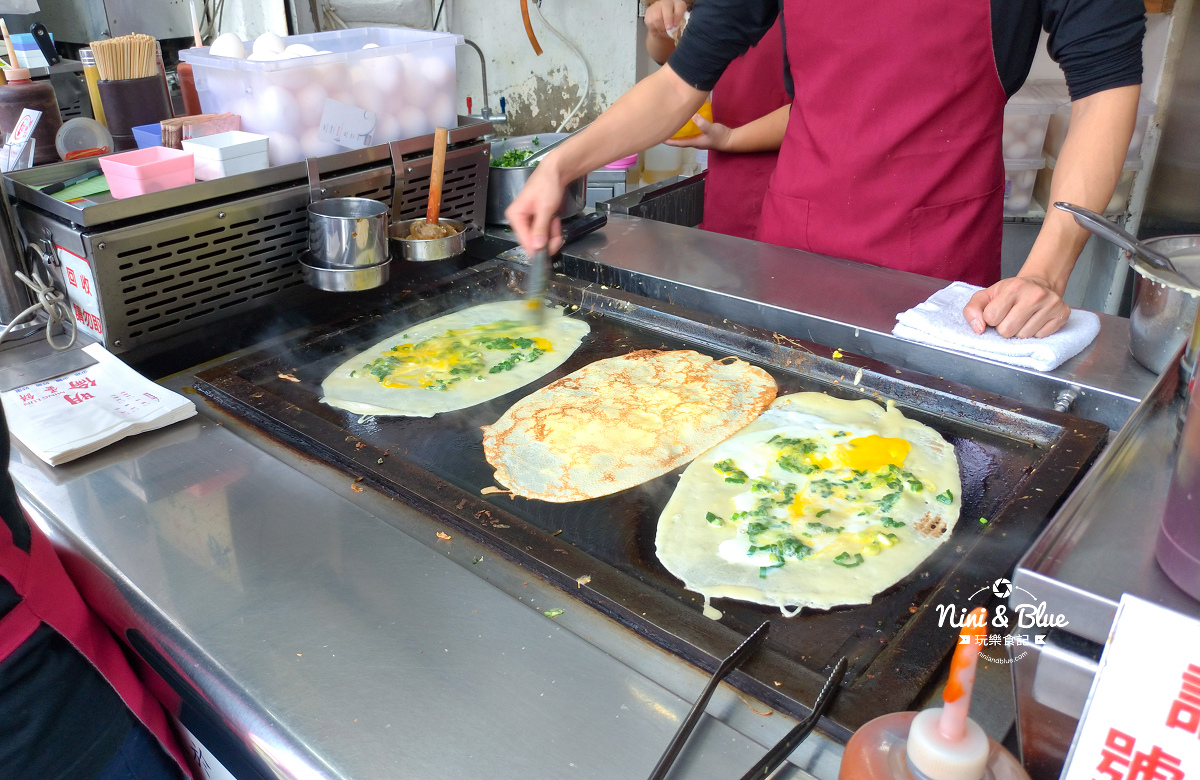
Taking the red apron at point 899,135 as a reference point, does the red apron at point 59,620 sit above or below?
below

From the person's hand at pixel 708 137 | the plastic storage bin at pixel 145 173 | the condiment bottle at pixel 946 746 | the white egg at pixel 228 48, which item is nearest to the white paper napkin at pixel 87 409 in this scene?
the plastic storage bin at pixel 145 173

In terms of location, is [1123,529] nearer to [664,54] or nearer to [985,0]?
[985,0]

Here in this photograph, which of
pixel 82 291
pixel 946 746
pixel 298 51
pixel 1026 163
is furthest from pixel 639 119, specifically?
pixel 1026 163

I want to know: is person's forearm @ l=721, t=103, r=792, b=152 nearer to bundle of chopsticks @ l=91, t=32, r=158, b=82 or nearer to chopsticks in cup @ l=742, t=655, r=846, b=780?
bundle of chopsticks @ l=91, t=32, r=158, b=82

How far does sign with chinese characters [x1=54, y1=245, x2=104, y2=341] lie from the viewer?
1685 mm

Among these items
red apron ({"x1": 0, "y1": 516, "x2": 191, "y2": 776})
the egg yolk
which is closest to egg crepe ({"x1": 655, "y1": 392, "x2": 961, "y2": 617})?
the egg yolk

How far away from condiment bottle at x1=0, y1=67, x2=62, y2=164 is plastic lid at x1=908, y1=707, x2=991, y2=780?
94.9 inches

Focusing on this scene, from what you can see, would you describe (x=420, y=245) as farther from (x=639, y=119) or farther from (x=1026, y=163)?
(x=1026, y=163)

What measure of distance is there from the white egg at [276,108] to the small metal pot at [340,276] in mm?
355

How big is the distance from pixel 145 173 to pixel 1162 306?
1.99 m

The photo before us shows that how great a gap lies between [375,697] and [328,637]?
0.13m

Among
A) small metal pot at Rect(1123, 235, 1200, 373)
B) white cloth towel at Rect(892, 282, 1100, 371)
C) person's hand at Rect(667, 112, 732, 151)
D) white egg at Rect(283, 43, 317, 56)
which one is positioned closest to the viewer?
small metal pot at Rect(1123, 235, 1200, 373)

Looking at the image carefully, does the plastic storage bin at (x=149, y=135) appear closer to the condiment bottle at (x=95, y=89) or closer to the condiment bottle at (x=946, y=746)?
the condiment bottle at (x=95, y=89)

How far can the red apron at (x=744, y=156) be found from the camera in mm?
2973
